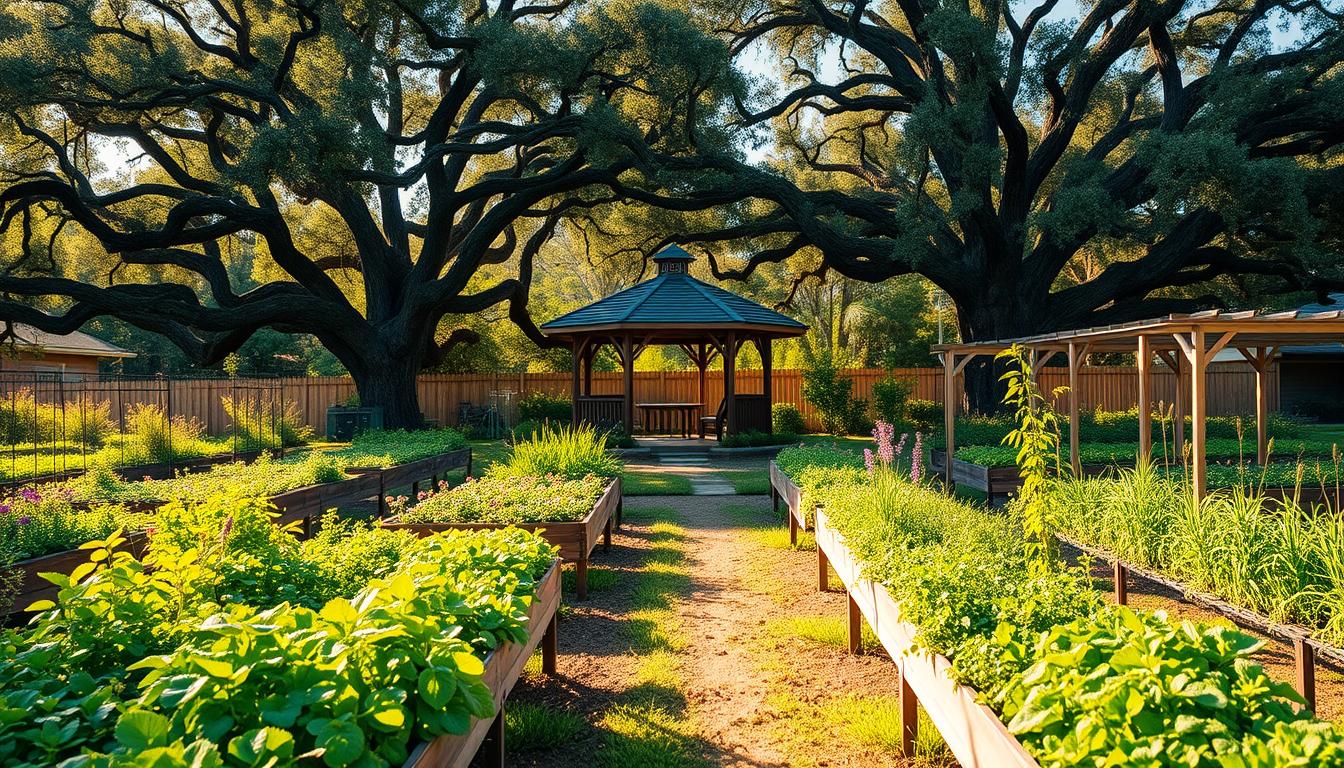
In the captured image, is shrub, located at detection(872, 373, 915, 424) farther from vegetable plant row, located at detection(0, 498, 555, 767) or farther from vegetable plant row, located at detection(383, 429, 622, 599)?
vegetable plant row, located at detection(0, 498, 555, 767)

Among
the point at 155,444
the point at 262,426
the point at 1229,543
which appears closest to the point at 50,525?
the point at 155,444

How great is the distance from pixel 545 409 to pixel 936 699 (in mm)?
21010

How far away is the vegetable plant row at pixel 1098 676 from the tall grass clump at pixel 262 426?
1156 centimetres

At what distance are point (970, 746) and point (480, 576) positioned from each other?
1976 mm

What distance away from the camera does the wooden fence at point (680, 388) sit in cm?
2497

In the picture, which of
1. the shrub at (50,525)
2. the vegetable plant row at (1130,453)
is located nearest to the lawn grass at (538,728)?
the shrub at (50,525)

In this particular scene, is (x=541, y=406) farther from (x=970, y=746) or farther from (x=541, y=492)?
(x=970, y=746)

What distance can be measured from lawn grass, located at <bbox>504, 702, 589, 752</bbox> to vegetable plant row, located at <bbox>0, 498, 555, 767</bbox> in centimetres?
93

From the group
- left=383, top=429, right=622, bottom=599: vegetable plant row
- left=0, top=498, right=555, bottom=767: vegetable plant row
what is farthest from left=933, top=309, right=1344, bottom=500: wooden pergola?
left=0, top=498, right=555, bottom=767: vegetable plant row

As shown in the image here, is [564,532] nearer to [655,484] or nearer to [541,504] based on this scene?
[541,504]

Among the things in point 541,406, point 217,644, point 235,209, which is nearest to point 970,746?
point 217,644

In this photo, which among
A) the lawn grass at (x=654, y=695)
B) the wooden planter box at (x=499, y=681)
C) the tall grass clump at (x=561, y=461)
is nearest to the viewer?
the wooden planter box at (x=499, y=681)

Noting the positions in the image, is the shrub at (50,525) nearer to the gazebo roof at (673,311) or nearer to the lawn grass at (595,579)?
the lawn grass at (595,579)

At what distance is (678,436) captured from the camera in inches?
882
